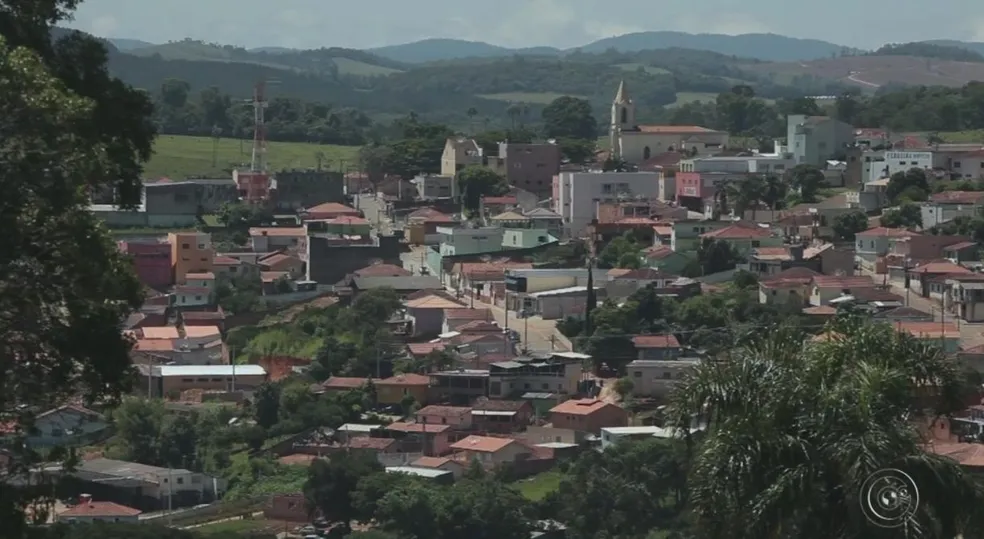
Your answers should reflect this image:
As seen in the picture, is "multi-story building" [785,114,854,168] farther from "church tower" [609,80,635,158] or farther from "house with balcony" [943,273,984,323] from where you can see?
"house with balcony" [943,273,984,323]

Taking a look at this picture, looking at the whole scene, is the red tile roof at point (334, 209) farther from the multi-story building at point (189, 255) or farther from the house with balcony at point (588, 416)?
the house with balcony at point (588, 416)

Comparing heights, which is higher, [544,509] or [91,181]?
[91,181]

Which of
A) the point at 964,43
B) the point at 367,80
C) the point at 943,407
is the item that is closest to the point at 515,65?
the point at 367,80

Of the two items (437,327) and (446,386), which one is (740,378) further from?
(437,327)

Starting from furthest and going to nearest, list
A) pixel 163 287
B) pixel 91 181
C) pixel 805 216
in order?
pixel 805 216
pixel 163 287
pixel 91 181

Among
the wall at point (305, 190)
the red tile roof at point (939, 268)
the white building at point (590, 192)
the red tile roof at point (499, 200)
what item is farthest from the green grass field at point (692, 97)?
the red tile roof at point (939, 268)

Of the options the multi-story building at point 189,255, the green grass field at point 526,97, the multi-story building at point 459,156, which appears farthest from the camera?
the green grass field at point 526,97

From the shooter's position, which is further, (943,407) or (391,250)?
(391,250)
